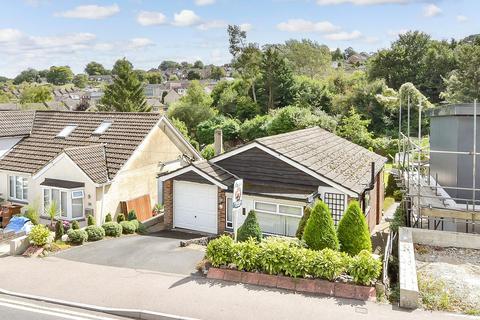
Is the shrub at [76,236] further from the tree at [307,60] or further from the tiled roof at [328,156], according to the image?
the tree at [307,60]

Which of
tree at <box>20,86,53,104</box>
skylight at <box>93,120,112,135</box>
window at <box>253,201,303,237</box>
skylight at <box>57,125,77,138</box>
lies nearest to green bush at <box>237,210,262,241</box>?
window at <box>253,201,303,237</box>

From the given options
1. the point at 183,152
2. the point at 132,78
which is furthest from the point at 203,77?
the point at 183,152

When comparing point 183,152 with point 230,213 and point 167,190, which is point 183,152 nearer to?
point 167,190

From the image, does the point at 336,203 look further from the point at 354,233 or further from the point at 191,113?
the point at 191,113

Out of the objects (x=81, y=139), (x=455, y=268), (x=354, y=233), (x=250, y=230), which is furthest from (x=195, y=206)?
(x=455, y=268)

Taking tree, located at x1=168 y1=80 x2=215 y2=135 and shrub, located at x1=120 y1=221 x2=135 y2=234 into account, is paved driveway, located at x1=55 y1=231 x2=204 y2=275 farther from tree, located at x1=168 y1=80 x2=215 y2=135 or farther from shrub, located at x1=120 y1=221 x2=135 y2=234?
tree, located at x1=168 y1=80 x2=215 y2=135
